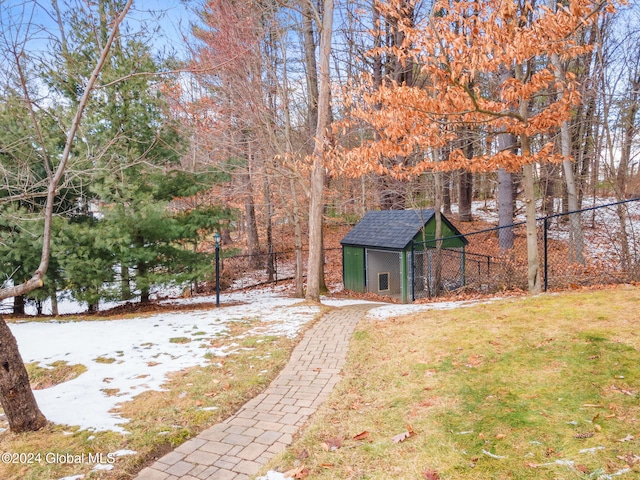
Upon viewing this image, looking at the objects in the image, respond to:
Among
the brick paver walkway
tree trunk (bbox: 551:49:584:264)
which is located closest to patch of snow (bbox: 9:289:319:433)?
the brick paver walkway

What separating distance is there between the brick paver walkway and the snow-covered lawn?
32.9 inches

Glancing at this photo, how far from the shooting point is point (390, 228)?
41.2 ft

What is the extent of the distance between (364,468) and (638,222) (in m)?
20.1

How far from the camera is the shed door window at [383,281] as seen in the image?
43.5 ft

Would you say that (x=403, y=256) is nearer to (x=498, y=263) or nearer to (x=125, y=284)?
(x=498, y=263)

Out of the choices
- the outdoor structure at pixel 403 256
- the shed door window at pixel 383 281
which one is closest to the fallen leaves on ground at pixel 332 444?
the outdoor structure at pixel 403 256

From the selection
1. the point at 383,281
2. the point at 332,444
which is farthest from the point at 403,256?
the point at 332,444

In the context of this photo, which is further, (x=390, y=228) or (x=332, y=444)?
(x=390, y=228)

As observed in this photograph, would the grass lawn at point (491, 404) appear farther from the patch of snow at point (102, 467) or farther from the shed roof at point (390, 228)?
the shed roof at point (390, 228)

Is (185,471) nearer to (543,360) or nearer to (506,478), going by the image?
(506,478)

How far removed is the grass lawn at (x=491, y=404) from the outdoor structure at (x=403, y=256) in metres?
5.28

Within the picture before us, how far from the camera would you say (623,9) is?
35.7ft

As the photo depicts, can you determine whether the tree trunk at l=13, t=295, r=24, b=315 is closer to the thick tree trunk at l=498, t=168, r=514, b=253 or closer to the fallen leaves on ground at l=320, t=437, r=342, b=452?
the fallen leaves on ground at l=320, t=437, r=342, b=452

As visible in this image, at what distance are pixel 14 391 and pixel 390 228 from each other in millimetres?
10456
